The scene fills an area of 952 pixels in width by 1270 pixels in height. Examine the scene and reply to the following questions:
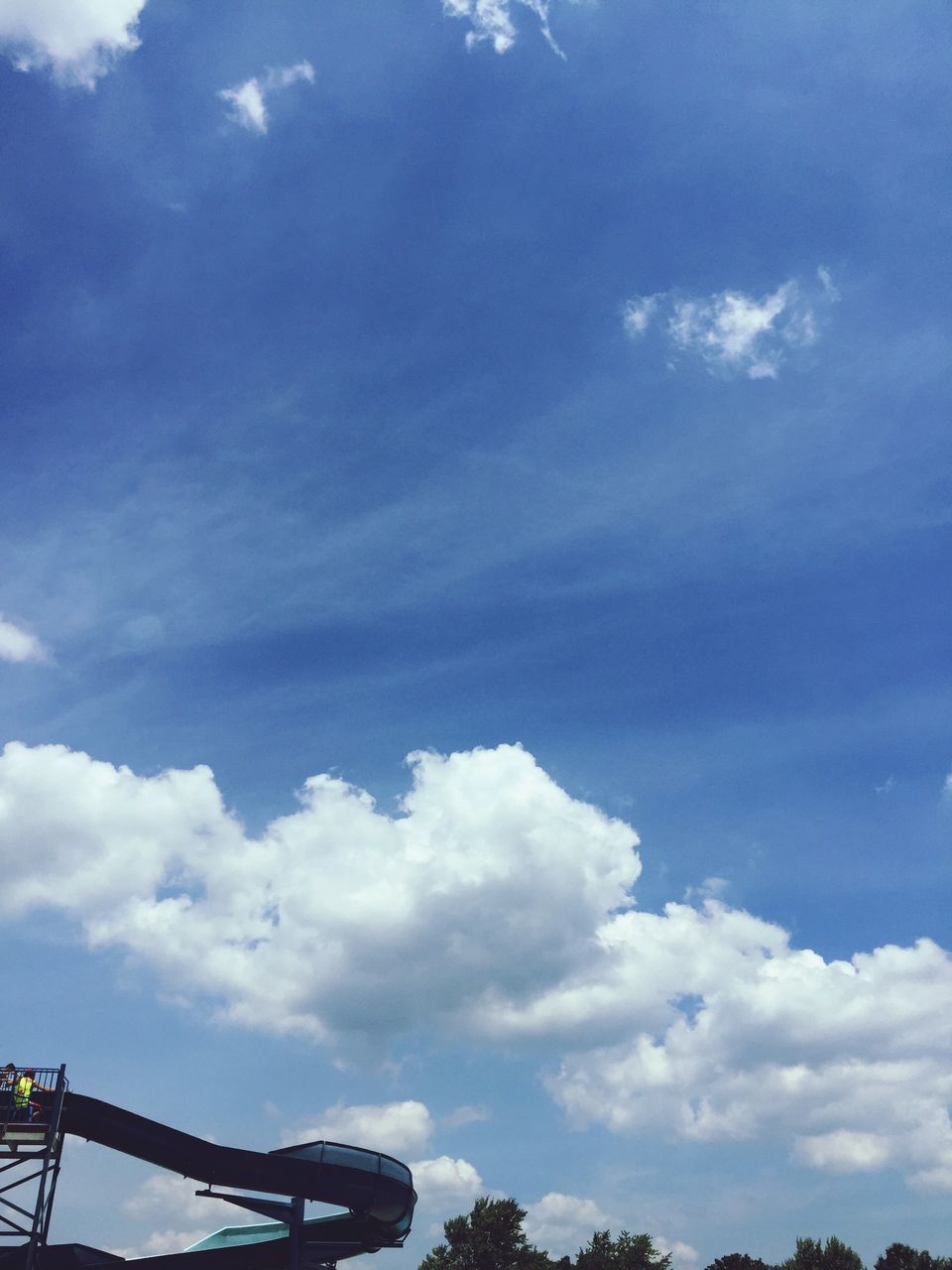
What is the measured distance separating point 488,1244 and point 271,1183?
56.4 meters

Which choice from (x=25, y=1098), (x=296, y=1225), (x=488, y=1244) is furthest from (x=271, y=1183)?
(x=488, y=1244)

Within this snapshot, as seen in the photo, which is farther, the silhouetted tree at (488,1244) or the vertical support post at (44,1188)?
the silhouetted tree at (488,1244)

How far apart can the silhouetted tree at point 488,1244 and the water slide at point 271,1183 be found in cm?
4851

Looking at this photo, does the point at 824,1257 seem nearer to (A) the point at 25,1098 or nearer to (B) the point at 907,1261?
(B) the point at 907,1261

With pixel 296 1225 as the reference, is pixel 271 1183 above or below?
above

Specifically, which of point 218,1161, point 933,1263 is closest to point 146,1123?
point 218,1161

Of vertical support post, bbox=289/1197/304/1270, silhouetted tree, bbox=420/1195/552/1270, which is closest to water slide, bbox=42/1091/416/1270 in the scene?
vertical support post, bbox=289/1197/304/1270

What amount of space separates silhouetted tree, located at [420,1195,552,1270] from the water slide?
48.5 m

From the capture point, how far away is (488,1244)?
82688mm

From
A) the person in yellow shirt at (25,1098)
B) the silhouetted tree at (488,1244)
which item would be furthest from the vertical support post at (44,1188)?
the silhouetted tree at (488,1244)

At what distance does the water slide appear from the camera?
34.6 m

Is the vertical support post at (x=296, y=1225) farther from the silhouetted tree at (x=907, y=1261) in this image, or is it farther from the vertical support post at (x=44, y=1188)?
the silhouetted tree at (x=907, y=1261)

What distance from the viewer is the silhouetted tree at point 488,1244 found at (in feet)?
270

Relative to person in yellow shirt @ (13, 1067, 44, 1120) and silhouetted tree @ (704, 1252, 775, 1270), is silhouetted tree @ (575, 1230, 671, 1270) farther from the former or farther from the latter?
person in yellow shirt @ (13, 1067, 44, 1120)
